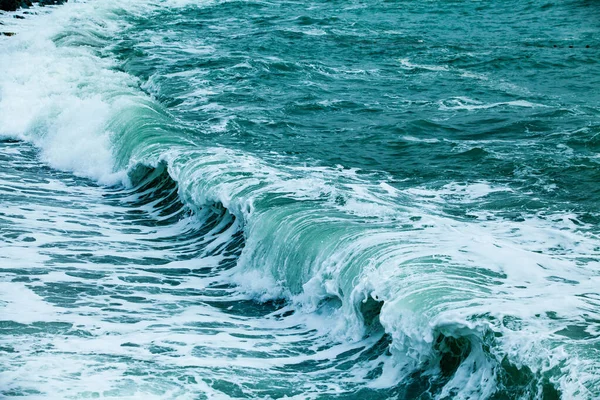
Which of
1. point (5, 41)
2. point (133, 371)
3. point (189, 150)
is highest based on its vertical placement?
point (5, 41)

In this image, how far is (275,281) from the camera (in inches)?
307

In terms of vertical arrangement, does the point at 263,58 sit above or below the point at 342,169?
above

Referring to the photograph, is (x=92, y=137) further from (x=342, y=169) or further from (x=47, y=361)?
(x=47, y=361)

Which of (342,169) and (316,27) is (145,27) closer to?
(316,27)

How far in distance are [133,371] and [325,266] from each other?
7.34 feet

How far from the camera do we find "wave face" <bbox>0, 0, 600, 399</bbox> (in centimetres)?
581

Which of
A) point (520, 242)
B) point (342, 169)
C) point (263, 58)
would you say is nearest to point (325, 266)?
point (520, 242)

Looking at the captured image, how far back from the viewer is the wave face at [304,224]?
19.1ft

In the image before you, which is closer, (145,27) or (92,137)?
(92,137)

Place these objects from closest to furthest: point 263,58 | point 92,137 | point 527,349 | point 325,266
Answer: point 527,349 < point 325,266 < point 92,137 < point 263,58

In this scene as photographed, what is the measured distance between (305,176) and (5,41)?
14.2m

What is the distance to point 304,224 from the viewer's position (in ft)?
27.3

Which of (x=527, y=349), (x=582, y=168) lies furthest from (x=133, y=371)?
(x=582, y=168)

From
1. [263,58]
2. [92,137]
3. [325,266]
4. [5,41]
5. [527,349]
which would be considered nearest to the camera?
[527,349]
